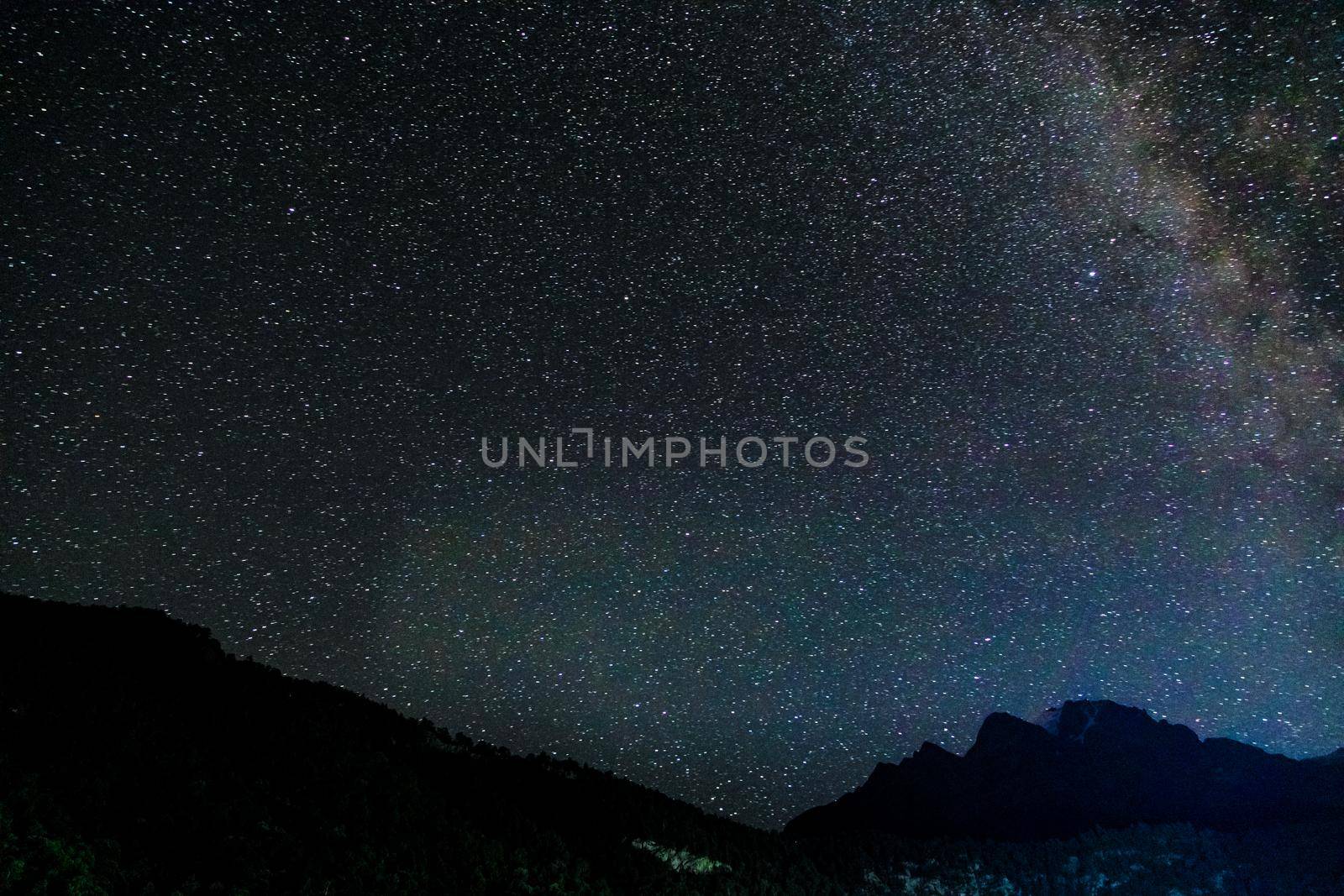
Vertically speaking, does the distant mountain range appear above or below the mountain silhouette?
above

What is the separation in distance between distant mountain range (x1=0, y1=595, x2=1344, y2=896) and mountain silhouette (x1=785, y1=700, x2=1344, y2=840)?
4730cm

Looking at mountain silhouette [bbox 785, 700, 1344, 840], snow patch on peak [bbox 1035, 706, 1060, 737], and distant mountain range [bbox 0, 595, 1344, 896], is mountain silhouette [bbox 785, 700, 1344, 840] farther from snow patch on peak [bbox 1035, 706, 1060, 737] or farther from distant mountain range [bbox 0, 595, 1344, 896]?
distant mountain range [bbox 0, 595, 1344, 896]

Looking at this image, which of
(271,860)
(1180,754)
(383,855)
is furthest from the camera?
(1180,754)

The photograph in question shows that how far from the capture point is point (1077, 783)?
138 meters

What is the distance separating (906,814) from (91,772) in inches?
6166

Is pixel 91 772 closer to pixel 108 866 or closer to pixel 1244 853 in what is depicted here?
pixel 108 866

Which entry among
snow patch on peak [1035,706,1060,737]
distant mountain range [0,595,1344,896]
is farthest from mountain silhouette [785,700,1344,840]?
distant mountain range [0,595,1344,896]

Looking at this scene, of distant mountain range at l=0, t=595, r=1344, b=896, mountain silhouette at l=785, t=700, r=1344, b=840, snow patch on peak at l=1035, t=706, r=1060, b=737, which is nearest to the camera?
distant mountain range at l=0, t=595, r=1344, b=896

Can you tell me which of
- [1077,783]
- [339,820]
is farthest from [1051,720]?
[339,820]

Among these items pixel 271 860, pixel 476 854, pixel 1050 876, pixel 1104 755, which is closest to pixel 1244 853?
pixel 1050 876

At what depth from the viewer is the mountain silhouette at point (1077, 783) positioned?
398ft

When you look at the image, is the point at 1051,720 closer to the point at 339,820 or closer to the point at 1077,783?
the point at 1077,783

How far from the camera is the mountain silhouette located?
398 ft

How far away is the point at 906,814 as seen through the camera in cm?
15012
